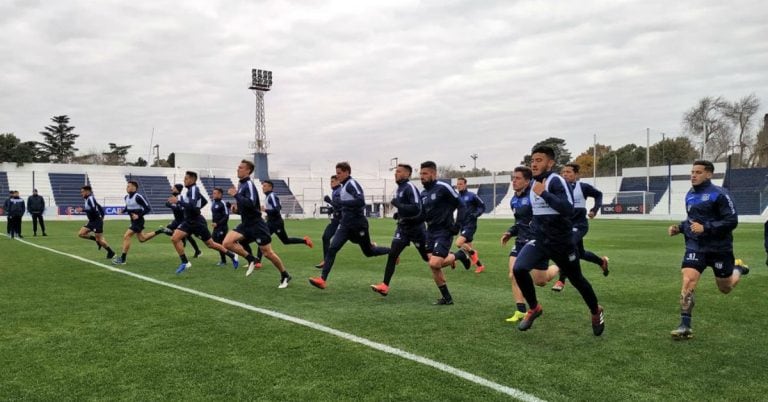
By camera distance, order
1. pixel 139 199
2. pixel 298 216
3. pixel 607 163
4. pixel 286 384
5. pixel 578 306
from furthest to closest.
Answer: pixel 607 163, pixel 298 216, pixel 139 199, pixel 578 306, pixel 286 384

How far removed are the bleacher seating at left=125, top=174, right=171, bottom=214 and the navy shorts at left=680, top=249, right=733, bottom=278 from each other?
2073 inches

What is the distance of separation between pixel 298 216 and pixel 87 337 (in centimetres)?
4912

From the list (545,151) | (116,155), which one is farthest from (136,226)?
(116,155)

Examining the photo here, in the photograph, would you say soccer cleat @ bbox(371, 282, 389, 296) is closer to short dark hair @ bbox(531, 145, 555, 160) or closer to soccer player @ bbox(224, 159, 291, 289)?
soccer player @ bbox(224, 159, 291, 289)

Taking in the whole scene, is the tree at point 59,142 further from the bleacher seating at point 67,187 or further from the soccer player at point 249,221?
the soccer player at point 249,221

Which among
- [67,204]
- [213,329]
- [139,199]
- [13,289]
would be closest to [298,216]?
[67,204]

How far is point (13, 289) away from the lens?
30.4ft

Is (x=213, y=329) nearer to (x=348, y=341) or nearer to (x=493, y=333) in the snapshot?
(x=348, y=341)

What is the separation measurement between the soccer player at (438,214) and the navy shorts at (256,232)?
10.2 feet

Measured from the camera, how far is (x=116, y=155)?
266ft

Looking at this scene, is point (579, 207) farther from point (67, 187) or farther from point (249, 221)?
point (67, 187)

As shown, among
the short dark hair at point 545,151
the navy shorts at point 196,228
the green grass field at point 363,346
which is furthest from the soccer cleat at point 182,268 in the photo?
Result: the short dark hair at point 545,151

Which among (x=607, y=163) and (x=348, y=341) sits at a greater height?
(x=607, y=163)

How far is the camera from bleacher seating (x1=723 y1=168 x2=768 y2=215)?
131 ft
